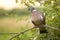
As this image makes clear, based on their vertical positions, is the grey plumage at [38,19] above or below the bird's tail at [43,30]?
above

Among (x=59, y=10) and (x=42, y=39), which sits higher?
(x=59, y=10)

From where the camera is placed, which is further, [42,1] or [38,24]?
[42,1]

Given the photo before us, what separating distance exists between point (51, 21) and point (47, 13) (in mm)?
104

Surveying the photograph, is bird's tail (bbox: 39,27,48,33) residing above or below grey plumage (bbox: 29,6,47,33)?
below

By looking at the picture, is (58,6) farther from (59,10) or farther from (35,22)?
(35,22)

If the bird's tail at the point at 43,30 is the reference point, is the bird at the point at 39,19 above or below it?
above

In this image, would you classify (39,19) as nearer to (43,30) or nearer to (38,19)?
(38,19)

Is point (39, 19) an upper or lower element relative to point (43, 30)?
upper

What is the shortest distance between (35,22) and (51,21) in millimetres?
213

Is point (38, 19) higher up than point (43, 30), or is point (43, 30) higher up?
point (38, 19)

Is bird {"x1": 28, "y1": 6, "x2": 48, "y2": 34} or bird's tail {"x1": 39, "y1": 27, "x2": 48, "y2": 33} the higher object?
bird {"x1": 28, "y1": 6, "x2": 48, "y2": 34}

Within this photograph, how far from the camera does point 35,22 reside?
10.6 ft

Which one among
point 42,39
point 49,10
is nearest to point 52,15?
point 49,10

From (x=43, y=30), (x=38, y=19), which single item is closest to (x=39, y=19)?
(x=38, y=19)
